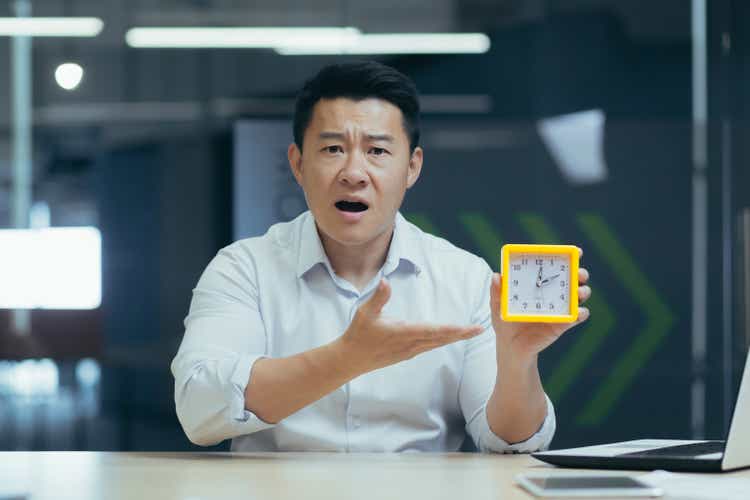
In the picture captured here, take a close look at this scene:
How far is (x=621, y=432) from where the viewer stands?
189 inches

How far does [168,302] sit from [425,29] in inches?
69.0

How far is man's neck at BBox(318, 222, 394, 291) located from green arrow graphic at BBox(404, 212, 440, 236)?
2288mm

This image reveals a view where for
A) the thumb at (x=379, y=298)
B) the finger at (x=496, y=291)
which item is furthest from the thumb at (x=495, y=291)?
the thumb at (x=379, y=298)

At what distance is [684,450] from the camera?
1.96 meters

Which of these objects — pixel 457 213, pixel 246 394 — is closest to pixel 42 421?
pixel 457 213

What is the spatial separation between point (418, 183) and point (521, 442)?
8.88 ft

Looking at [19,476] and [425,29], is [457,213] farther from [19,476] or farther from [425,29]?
[19,476]

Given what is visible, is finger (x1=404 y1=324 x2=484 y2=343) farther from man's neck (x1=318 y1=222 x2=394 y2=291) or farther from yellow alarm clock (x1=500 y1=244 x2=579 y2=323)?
man's neck (x1=318 y1=222 x2=394 y2=291)

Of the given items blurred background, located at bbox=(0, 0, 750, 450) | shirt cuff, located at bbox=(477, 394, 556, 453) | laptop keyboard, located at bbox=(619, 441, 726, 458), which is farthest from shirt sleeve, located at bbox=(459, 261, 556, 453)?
blurred background, located at bbox=(0, 0, 750, 450)

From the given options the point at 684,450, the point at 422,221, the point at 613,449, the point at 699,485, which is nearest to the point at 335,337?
the point at 613,449

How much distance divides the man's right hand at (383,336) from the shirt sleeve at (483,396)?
1.16ft

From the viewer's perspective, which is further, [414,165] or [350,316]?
[414,165]

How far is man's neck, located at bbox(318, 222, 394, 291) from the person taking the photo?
2.45 metres

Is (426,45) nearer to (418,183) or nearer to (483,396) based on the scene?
(418,183)
